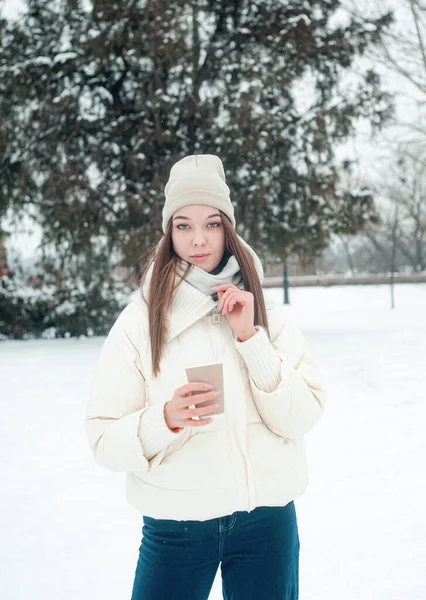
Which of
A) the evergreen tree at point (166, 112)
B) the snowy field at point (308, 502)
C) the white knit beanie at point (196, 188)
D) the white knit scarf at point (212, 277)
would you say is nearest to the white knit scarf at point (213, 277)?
the white knit scarf at point (212, 277)

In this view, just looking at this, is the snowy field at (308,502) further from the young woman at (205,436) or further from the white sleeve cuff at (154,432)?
the white sleeve cuff at (154,432)

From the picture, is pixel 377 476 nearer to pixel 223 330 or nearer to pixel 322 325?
pixel 223 330

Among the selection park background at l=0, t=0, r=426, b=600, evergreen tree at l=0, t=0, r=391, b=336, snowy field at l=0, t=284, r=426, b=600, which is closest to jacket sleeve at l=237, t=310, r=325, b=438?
snowy field at l=0, t=284, r=426, b=600

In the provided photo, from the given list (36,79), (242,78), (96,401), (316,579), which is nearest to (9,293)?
(36,79)

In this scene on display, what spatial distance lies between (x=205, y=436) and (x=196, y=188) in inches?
27.0

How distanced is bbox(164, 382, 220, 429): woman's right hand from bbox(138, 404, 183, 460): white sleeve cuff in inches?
1.3

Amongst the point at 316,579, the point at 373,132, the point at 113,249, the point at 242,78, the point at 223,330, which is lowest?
the point at 316,579

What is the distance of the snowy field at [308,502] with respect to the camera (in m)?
3.01

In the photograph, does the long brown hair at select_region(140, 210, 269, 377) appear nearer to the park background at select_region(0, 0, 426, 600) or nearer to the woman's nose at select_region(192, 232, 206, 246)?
the woman's nose at select_region(192, 232, 206, 246)

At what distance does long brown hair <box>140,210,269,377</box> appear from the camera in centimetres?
156

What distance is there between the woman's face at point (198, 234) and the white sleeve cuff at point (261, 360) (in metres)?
0.29

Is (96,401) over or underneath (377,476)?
over

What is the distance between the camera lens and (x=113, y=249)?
1240 cm

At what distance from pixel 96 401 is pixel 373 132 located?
12.2 metres
